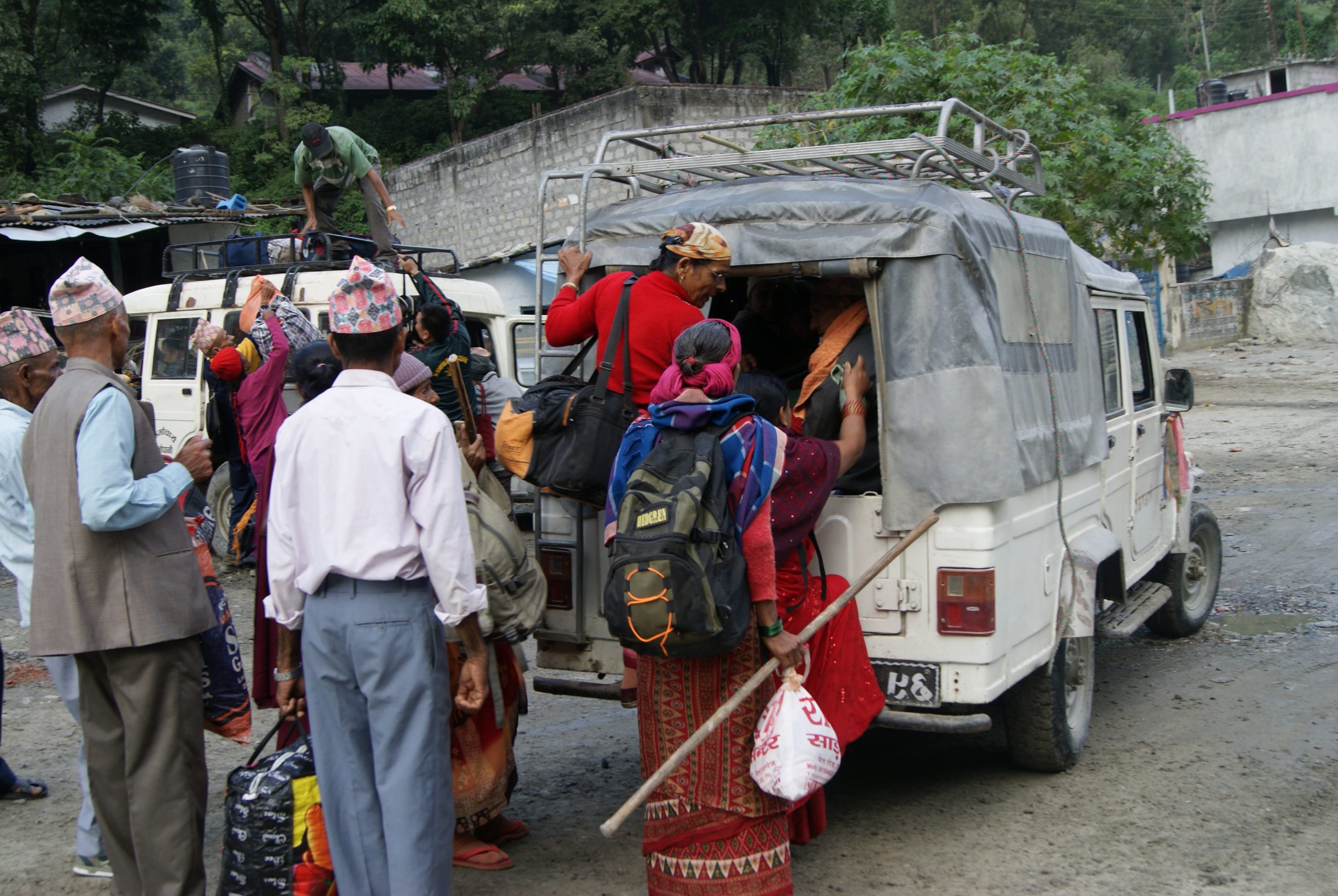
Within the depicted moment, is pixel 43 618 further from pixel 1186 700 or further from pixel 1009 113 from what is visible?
pixel 1009 113

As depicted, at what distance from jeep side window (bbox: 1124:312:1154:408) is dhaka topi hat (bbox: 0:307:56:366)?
4613mm

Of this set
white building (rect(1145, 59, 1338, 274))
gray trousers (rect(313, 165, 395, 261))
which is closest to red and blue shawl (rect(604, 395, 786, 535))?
gray trousers (rect(313, 165, 395, 261))

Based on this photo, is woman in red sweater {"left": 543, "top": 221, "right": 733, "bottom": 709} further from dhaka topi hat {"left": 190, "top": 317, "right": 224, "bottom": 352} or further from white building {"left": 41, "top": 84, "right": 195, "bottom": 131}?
white building {"left": 41, "top": 84, "right": 195, "bottom": 131}

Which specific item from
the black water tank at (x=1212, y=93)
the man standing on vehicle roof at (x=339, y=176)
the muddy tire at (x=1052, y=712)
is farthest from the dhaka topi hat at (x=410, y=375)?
the black water tank at (x=1212, y=93)

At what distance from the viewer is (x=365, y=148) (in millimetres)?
9797

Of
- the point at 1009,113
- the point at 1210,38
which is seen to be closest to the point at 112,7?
the point at 1009,113

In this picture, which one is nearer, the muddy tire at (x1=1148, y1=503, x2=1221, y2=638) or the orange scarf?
the orange scarf

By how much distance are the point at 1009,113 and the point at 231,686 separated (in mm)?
10015

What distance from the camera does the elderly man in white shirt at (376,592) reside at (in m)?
2.95

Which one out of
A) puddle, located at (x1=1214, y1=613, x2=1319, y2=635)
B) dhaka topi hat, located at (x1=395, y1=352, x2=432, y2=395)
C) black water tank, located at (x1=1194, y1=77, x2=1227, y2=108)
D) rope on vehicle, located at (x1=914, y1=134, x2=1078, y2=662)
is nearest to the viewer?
dhaka topi hat, located at (x1=395, y1=352, x2=432, y2=395)

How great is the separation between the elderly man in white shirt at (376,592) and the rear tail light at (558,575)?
1135 millimetres

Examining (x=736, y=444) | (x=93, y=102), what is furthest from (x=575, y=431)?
(x=93, y=102)

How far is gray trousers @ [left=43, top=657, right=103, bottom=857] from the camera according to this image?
3787 mm

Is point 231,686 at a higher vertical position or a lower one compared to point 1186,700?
higher
